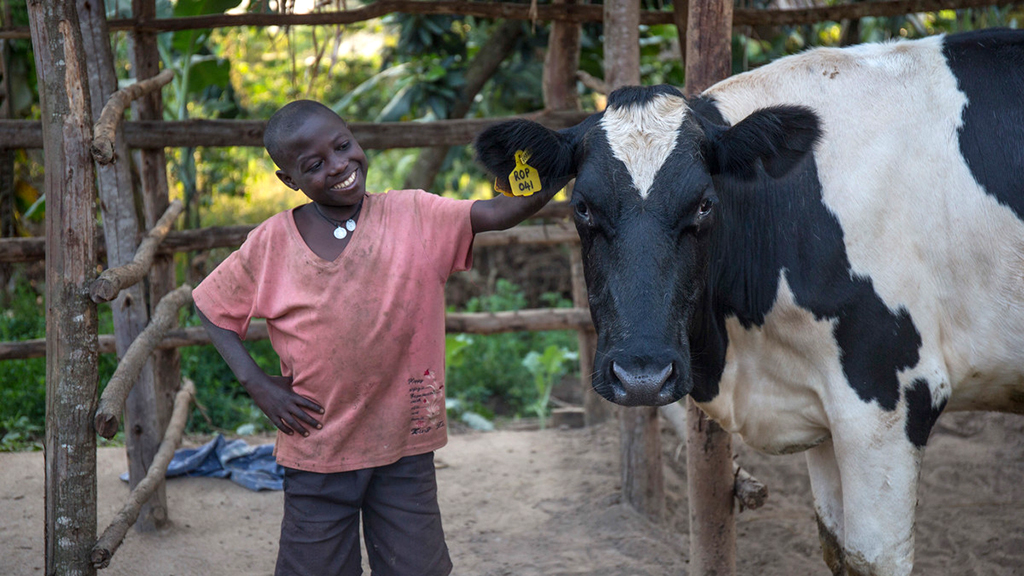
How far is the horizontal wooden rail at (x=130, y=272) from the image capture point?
2547mm

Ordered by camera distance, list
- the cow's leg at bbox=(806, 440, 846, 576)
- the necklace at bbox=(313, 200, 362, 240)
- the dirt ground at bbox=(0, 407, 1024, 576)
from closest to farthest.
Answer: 1. the necklace at bbox=(313, 200, 362, 240)
2. the cow's leg at bbox=(806, 440, 846, 576)
3. the dirt ground at bbox=(0, 407, 1024, 576)

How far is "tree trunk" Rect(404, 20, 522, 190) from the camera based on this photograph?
6613mm

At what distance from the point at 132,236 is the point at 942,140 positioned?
3072mm

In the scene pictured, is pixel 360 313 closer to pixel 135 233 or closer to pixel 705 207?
pixel 705 207

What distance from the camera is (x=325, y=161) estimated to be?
7.30ft

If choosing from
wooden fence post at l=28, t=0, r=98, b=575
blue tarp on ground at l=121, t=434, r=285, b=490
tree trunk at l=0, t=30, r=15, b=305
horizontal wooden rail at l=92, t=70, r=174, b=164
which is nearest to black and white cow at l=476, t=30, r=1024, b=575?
horizontal wooden rail at l=92, t=70, r=174, b=164

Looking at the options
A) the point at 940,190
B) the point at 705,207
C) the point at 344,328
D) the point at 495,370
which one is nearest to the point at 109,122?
the point at 344,328

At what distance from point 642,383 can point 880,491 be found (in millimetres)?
908

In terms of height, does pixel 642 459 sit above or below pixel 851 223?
below

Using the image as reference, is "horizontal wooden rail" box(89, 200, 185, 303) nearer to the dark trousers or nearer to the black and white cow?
the dark trousers

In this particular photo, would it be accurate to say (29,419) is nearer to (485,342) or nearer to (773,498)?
(485,342)

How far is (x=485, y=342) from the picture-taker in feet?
23.4

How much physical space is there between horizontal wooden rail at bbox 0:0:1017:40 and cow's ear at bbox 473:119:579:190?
5.35 ft

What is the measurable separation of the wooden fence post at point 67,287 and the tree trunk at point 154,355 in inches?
39.2
